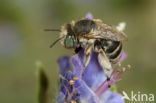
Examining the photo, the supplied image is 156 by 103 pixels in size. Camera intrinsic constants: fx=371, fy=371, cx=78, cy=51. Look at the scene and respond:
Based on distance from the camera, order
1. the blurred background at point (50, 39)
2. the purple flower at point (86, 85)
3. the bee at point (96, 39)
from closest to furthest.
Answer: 1. the purple flower at point (86, 85)
2. the bee at point (96, 39)
3. the blurred background at point (50, 39)

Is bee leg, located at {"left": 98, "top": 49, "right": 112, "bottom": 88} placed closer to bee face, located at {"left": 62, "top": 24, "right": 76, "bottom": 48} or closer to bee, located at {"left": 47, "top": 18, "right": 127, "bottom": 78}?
bee, located at {"left": 47, "top": 18, "right": 127, "bottom": 78}

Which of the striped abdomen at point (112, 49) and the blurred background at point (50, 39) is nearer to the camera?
the striped abdomen at point (112, 49)

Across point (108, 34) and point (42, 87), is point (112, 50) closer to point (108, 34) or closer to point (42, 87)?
point (108, 34)

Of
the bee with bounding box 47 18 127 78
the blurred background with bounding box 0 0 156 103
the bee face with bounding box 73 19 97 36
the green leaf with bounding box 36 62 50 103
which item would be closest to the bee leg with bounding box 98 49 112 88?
the bee with bounding box 47 18 127 78

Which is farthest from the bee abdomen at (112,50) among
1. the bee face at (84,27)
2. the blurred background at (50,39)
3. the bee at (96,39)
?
the blurred background at (50,39)

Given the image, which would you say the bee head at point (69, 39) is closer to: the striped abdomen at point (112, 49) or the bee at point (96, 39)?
the bee at point (96, 39)

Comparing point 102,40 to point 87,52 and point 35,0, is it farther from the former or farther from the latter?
point 35,0

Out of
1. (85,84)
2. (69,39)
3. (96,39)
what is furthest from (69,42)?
(85,84)
